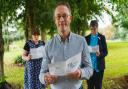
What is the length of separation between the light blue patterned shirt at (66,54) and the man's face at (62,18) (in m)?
0.12

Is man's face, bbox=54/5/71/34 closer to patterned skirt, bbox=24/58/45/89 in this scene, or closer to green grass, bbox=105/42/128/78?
patterned skirt, bbox=24/58/45/89

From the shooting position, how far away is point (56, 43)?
3.60m

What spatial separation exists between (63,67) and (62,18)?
1.51 feet

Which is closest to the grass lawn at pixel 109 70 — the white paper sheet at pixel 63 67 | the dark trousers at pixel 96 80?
the dark trousers at pixel 96 80

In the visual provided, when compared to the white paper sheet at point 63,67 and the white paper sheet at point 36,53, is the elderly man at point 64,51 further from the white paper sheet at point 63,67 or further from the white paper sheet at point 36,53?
the white paper sheet at point 36,53

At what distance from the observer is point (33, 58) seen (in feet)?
27.6

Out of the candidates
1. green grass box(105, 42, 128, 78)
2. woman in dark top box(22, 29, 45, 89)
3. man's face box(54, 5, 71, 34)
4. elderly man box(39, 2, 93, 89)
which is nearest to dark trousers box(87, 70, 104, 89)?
woman in dark top box(22, 29, 45, 89)

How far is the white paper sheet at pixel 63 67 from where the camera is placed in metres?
3.44

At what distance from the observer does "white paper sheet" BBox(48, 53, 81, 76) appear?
344 centimetres

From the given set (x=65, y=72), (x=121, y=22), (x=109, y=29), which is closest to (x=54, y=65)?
(x=65, y=72)

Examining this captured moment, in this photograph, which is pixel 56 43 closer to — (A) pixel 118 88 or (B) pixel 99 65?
(B) pixel 99 65

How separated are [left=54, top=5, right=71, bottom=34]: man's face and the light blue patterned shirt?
0.12m

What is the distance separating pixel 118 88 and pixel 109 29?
116 feet

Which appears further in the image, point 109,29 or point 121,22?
point 109,29
